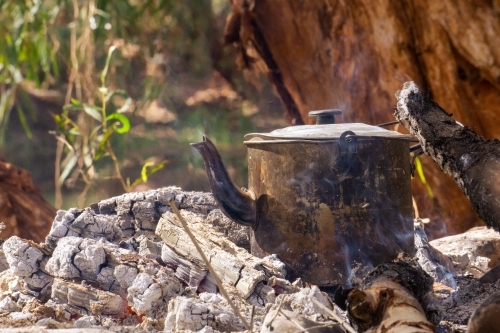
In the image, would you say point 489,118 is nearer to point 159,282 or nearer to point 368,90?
point 368,90

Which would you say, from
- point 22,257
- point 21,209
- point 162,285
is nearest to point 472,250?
point 162,285

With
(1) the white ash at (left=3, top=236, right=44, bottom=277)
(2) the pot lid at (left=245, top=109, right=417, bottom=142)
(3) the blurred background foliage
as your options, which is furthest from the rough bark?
(3) the blurred background foliage

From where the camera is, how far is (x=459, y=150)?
4.96ft

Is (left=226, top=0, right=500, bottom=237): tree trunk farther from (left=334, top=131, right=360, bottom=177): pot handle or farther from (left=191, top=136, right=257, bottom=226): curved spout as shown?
(left=191, top=136, right=257, bottom=226): curved spout

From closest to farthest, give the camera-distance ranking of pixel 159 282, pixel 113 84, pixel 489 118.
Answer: pixel 159 282 < pixel 489 118 < pixel 113 84

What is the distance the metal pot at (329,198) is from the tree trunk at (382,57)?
1.50 m

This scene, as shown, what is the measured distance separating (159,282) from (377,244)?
2.15 ft

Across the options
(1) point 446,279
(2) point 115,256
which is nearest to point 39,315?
(2) point 115,256

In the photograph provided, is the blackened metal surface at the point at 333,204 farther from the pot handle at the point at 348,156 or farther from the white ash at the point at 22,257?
the white ash at the point at 22,257

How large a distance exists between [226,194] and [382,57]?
192 cm

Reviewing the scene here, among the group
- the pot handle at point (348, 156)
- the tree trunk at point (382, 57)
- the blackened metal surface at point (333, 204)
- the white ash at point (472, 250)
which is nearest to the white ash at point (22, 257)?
the blackened metal surface at point (333, 204)

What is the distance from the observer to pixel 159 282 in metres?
1.66

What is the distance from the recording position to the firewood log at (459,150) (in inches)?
53.9

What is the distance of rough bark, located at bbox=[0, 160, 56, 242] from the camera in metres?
3.07
